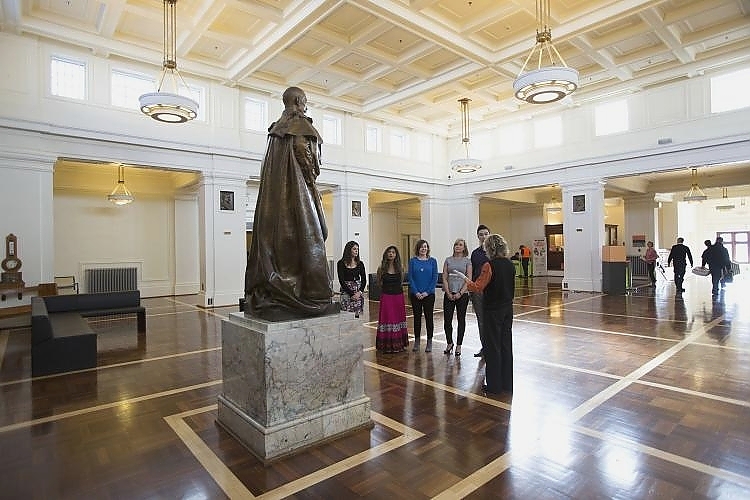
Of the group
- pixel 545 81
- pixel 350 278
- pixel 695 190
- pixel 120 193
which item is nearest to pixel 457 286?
pixel 350 278

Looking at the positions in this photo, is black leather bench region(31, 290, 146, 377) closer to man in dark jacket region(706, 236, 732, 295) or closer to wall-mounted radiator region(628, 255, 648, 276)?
man in dark jacket region(706, 236, 732, 295)

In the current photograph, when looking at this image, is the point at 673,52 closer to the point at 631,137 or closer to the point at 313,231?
the point at 631,137

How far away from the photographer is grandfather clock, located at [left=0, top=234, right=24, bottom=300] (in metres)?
8.74

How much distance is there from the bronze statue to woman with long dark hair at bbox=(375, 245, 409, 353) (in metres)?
2.55

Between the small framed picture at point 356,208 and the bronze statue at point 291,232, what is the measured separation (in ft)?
37.7

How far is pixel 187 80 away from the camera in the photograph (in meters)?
11.3

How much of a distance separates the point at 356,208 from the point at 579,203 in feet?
24.5

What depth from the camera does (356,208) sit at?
49.2ft

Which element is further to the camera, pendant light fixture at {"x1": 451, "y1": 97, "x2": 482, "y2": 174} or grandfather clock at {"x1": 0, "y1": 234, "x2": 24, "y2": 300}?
pendant light fixture at {"x1": 451, "y1": 97, "x2": 482, "y2": 174}

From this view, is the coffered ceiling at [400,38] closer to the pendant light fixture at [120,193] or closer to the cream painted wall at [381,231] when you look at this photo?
the pendant light fixture at [120,193]

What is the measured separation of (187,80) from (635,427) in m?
12.1

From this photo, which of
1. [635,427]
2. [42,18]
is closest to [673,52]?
[635,427]

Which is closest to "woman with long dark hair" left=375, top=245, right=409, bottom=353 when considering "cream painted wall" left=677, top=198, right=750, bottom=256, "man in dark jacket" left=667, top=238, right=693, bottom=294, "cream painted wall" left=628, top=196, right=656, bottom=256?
"man in dark jacket" left=667, top=238, right=693, bottom=294

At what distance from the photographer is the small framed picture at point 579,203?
14094mm
